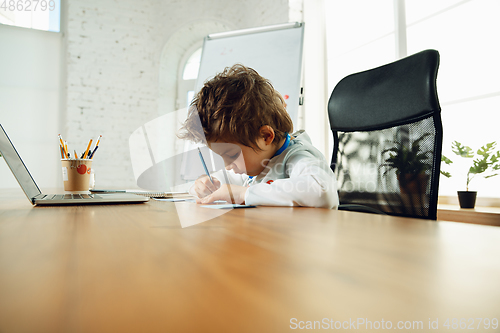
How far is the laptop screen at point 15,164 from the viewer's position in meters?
0.44

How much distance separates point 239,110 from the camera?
790mm

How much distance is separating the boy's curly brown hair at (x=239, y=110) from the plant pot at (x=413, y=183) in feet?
1.10

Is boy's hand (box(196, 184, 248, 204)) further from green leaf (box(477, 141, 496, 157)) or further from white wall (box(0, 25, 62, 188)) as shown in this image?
white wall (box(0, 25, 62, 188))

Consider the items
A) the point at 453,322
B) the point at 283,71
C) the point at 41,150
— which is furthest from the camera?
the point at 41,150

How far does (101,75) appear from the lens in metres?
3.10

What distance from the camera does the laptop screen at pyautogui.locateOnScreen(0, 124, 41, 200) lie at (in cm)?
44

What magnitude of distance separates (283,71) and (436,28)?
0.88m

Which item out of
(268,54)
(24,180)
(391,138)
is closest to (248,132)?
(391,138)

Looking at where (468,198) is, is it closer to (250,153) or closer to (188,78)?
(250,153)

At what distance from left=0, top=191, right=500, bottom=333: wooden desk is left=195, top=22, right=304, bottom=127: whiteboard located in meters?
1.79

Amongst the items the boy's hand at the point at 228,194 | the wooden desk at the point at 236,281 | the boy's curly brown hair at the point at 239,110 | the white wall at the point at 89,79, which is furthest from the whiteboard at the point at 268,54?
the wooden desk at the point at 236,281

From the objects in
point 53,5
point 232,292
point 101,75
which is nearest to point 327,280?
point 232,292

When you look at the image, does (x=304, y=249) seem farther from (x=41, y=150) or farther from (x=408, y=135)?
(x=41, y=150)
